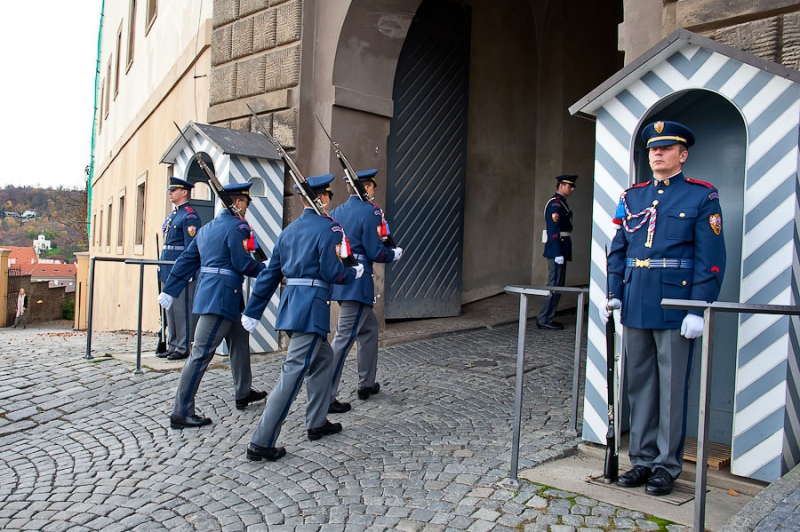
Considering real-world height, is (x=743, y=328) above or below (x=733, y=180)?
below

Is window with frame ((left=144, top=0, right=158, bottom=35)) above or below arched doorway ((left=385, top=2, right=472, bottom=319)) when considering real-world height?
above

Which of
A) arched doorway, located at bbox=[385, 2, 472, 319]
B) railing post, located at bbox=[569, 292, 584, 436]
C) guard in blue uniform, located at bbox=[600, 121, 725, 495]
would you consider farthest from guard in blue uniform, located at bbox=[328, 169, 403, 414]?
arched doorway, located at bbox=[385, 2, 472, 319]

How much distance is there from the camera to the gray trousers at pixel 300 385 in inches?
173

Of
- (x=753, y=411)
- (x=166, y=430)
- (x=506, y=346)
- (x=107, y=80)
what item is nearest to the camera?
(x=753, y=411)

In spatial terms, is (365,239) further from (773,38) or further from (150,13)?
(150,13)

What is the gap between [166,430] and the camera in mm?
5117

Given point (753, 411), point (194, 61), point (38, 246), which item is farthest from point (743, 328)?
point (38, 246)

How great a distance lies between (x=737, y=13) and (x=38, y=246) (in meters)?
71.8

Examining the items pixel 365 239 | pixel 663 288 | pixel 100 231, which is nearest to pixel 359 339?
pixel 365 239

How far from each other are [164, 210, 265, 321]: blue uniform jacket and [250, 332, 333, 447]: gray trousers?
2.76 feet

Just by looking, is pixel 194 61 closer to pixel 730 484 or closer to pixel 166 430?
pixel 166 430

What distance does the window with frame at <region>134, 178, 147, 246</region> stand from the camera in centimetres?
1458

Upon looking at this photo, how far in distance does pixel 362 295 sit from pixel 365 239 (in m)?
0.44

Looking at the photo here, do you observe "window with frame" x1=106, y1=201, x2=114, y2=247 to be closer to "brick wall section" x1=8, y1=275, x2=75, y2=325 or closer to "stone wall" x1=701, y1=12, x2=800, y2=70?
"brick wall section" x1=8, y1=275, x2=75, y2=325
